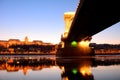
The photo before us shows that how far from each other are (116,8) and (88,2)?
276 centimetres

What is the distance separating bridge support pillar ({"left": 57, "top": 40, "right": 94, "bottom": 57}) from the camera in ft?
200

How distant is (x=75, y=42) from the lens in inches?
2360

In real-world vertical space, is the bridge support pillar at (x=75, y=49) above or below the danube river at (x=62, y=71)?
above

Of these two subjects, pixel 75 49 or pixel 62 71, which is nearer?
pixel 62 71

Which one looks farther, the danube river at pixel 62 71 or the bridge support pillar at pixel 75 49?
the bridge support pillar at pixel 75 49

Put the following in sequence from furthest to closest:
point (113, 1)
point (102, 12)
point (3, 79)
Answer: point (102, 12), point (113, 1), point (3, 79)

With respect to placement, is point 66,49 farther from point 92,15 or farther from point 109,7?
point 109,7

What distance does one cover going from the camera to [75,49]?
6172cm

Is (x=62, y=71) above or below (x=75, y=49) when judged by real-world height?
below

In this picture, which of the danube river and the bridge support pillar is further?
the bridge support pillar

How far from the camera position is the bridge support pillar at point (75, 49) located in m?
60.9

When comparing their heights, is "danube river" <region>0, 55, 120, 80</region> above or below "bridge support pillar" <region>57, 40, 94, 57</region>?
below

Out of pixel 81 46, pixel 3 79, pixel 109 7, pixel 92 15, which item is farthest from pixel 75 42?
pixel 3 79

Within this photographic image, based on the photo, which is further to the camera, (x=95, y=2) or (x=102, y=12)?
(x=102, y=12)
